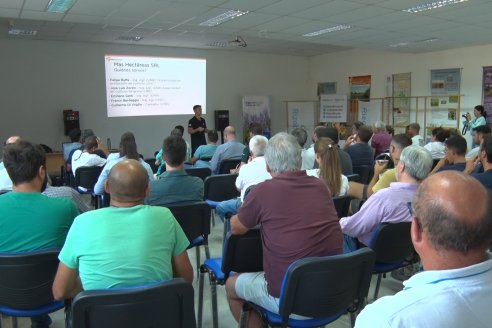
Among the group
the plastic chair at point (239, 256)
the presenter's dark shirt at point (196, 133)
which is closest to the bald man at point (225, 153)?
the plastic chair at point (239, 256)

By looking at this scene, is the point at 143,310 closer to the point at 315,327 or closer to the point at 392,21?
the point at 315,327

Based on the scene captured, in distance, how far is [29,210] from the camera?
198cm

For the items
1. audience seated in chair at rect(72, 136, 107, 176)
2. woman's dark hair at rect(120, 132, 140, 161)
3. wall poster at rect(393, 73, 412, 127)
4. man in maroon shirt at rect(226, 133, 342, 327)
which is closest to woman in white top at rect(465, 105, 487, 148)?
wall poster at rect(393, 73, 412, 127)

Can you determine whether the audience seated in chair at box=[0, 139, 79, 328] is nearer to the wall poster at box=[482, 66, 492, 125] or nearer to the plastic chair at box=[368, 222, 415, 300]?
the plastic chair at box=[368, 222, 415, 300]

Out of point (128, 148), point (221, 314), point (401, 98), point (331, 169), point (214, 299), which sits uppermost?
point (401, 98)

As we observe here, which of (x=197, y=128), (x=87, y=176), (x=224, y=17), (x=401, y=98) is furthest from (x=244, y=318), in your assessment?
(x=401, y=98)

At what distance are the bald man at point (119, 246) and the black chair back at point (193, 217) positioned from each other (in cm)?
87

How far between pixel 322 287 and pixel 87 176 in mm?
3838

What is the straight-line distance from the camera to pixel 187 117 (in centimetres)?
1052

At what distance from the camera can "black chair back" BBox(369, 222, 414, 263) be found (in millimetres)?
2332

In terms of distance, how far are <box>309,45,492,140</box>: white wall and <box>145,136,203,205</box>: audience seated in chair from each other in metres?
8.04

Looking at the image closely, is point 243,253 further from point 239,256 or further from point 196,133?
point 196,133

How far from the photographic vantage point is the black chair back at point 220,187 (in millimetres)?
4008

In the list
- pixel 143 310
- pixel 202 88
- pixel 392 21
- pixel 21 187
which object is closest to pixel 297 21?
pixel 392 21
